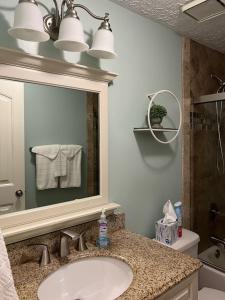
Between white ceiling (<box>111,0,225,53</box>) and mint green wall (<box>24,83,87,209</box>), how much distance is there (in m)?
0.74

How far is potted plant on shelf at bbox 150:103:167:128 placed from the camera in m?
1.64

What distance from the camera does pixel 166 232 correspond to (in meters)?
1.60

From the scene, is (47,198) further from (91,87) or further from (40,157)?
(91,87)

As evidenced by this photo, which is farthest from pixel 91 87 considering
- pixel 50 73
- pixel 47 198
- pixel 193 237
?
pixel 193 237

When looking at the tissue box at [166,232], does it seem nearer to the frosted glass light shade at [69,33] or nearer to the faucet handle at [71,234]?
the faucet handle at [71,234]

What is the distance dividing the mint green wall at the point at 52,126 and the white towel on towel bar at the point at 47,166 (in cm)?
2

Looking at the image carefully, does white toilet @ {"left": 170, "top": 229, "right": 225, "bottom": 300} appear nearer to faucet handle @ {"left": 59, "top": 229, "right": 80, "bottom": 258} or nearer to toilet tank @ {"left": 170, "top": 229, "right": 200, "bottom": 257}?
toilet tank @ {"left": 170, "top": 229, "right": 200, "bottom": 257}

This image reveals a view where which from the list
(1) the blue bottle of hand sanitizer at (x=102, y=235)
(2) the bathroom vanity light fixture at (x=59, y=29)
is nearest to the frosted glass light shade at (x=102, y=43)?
(2) the bathroom vanity light fixture at (x=59, y=29)

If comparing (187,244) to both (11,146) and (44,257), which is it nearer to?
(44,257)

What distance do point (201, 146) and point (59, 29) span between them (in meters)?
1.52

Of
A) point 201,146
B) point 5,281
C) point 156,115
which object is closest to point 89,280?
point 5,281

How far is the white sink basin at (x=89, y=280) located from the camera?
106 cm

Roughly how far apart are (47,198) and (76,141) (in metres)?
0.35

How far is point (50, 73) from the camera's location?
1.23 m
